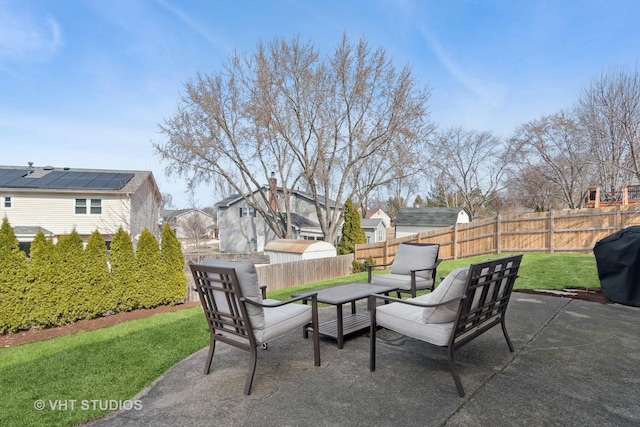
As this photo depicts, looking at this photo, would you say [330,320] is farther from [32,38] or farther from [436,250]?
[32,38]

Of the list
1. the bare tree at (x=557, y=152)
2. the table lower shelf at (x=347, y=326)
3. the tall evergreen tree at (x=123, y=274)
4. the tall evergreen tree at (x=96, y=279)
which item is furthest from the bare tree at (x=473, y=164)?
the tall evergreen tree at (x=96, y=279)

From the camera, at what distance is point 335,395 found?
2.48 metres

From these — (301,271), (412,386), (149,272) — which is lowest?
(301,271)

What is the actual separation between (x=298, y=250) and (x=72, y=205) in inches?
465

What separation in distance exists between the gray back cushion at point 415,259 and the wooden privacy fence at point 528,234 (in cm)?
839

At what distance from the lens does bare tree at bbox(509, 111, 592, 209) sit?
19984mm

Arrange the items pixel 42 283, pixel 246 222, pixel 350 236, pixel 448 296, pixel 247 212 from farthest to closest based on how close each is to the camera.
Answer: pixel 246 222, pixel 247 212, pixel 350 236, pixel 42 283, pixel 448 296

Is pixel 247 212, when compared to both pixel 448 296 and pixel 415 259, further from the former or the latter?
pixel 448 296

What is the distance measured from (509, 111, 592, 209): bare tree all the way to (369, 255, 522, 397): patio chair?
21.4m

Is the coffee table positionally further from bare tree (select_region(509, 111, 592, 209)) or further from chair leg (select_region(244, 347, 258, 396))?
bare tree (select_region(509, 111, 592, 209))

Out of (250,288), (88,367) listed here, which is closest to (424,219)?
(250,288)

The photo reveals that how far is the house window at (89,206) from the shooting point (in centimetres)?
1625

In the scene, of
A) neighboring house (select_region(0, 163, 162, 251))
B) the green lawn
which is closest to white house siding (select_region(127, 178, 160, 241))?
neighboring house (select_region(0, 163, 162, 251))

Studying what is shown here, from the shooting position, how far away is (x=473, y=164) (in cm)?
3109
